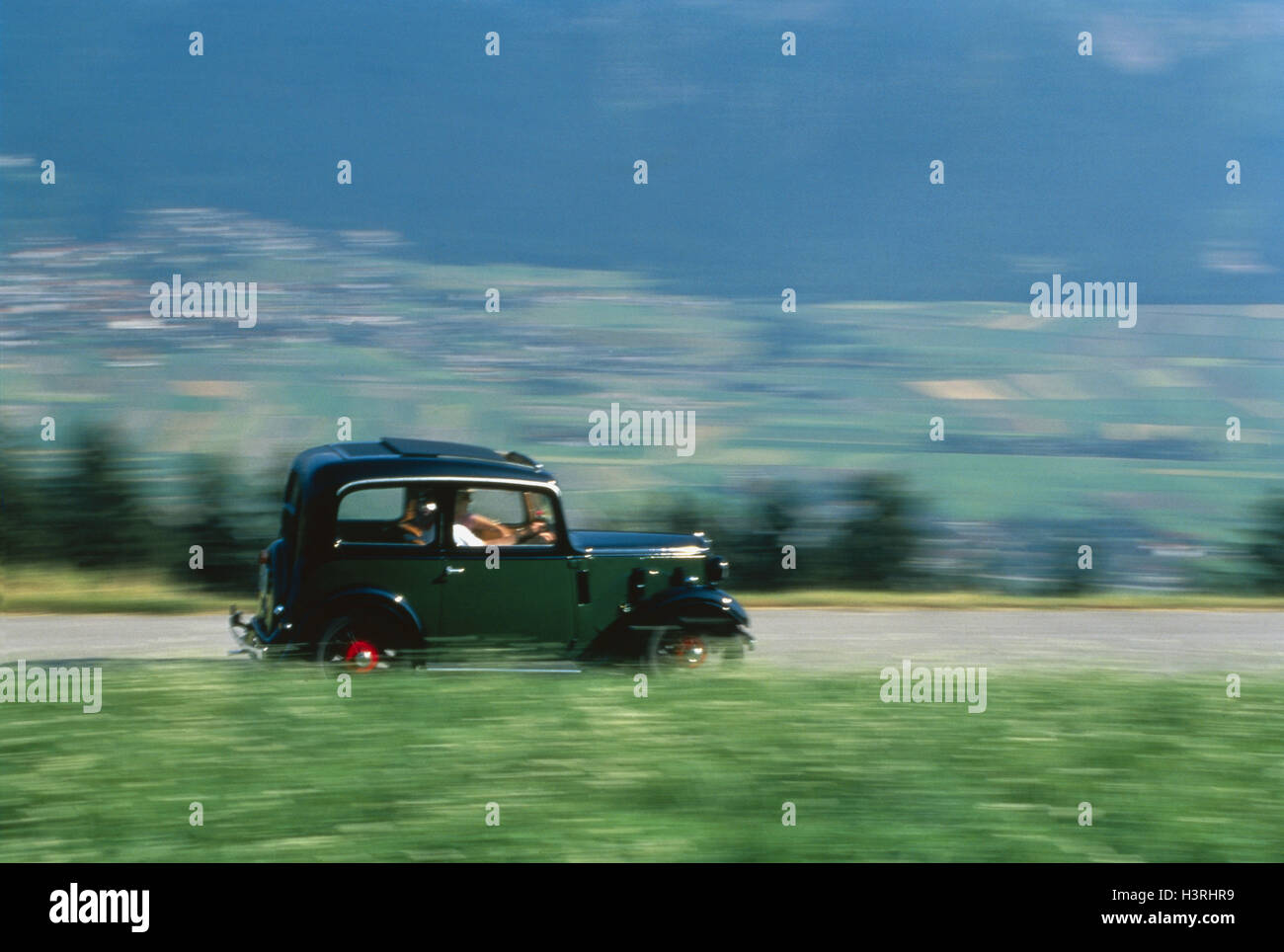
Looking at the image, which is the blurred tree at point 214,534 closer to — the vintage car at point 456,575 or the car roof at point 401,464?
the vintage car at point 456,575

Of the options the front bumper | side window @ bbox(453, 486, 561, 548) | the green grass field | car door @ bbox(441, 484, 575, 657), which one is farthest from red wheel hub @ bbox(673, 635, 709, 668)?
the front bumper

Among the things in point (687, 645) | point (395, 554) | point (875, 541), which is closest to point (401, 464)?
point (395, 554)

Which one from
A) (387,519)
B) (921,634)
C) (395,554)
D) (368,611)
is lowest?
(921,634)

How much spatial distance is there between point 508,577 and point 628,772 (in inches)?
108

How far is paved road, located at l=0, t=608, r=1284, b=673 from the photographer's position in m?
8.25

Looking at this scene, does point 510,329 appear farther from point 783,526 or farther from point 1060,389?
point 1060,389

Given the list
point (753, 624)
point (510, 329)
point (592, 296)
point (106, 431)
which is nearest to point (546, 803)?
point (753, 624)

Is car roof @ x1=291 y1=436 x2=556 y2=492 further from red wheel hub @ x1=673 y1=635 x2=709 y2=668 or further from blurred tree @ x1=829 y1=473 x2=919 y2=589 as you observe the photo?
blurred tree @ x1=829 y1=473 x2=919 y2=589

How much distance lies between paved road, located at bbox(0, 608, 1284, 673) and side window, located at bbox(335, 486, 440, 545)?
1591 millimetres

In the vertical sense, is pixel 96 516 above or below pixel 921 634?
above

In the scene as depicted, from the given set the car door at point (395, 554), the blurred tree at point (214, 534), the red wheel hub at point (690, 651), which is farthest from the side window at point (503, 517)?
the blurred tree at point (214, 534)

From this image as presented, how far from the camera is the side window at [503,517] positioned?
6.34m

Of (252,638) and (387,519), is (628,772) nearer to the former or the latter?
(387,519)

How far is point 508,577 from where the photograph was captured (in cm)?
636
